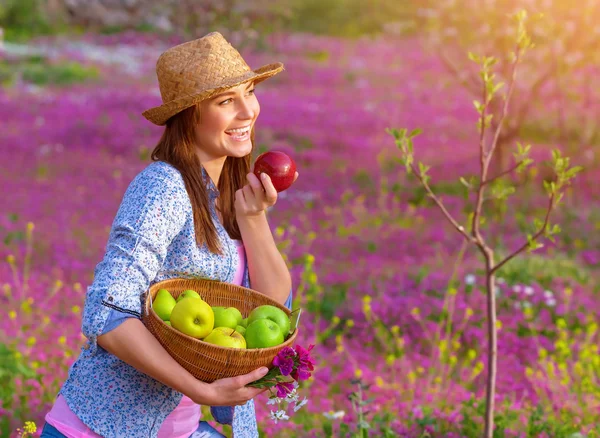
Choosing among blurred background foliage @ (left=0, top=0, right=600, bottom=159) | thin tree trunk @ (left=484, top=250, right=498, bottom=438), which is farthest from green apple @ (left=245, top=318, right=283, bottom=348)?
blurred background foliage @ (left=0, top=0, right=600, bottom=159)

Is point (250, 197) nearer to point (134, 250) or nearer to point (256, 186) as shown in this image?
point (256, 186)

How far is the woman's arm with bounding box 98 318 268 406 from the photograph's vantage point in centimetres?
218

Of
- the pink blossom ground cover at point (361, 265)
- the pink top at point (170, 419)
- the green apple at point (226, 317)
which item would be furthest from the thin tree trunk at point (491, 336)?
the green apple at point (226, 317)

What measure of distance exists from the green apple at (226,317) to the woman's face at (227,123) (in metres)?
0.52

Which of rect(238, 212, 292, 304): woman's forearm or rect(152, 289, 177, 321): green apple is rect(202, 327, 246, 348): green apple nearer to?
rect(152, 289, 177, 321): green apple

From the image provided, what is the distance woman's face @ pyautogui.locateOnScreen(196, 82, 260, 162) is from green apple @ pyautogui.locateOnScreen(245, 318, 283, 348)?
607 mm

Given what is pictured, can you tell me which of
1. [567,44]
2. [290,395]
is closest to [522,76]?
[567,44]

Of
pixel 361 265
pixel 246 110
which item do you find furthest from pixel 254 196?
pixel 361 265

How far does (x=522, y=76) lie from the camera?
1922 centimetres

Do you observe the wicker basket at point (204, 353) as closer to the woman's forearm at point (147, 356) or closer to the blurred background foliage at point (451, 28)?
the woman's forearm at point (147, 356)

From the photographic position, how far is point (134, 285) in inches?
88.4

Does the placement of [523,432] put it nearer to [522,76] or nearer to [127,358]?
[127,358]

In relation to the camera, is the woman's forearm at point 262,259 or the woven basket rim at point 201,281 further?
the woman's forearm at point 262,259

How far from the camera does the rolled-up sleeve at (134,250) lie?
7.16 feet
